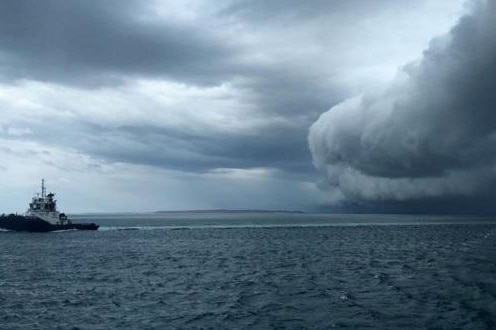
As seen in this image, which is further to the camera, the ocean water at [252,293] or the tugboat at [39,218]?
the tugboat at [39,218]

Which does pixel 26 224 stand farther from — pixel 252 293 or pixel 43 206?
pixel 252 293

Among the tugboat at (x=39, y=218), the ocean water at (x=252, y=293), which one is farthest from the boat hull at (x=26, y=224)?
the ocean water at (x=252, y=293)

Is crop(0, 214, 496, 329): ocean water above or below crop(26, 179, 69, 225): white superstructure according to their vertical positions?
below

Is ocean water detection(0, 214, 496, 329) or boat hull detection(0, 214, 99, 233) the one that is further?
boat hull detection(0, 214, 99, 233)

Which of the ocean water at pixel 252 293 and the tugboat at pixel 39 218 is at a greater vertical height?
the tugboat at pixel 39 218

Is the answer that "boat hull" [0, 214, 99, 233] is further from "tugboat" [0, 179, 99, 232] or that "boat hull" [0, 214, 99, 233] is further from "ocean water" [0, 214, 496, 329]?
"ocean water" [0, 214, 496, 329]

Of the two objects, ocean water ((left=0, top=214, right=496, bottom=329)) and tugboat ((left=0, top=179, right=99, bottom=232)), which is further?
tugboat ((left=0, top=179, right=99, bottom=232))

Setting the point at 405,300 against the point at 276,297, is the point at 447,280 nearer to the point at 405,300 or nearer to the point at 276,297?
the point at 405,300

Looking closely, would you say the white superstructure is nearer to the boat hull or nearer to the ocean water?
the boat hull

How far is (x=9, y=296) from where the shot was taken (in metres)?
49.5

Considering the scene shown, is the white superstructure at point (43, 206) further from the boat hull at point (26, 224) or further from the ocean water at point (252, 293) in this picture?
the ocean water at point (252, 293)

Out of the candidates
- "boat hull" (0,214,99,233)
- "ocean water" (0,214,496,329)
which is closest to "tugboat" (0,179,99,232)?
"boat hull" (0,214,99,233)

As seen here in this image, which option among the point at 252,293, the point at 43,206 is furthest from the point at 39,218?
the point at 252,293

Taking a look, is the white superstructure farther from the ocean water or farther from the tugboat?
the ocean water
